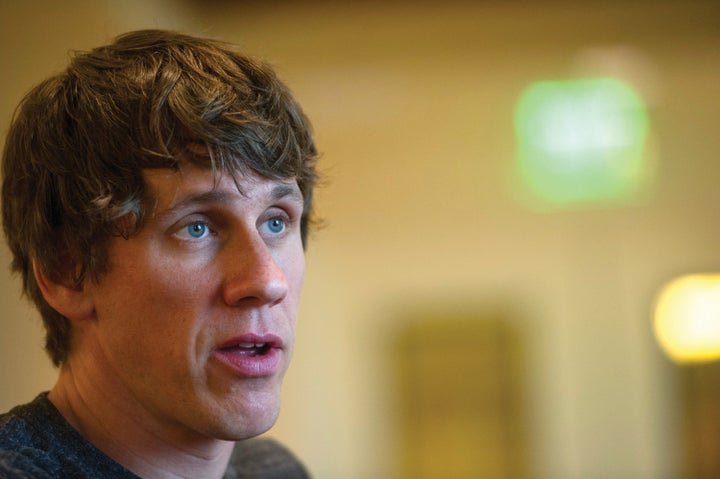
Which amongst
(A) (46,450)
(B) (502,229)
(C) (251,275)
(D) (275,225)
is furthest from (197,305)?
(B) (502,229)

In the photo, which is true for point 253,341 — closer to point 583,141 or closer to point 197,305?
point 197,305

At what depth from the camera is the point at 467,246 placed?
597 cm

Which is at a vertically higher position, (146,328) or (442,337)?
(146,328)

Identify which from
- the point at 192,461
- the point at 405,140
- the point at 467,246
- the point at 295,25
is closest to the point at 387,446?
the point at 467,246

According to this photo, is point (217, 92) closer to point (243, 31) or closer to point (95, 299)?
point (95, 299)

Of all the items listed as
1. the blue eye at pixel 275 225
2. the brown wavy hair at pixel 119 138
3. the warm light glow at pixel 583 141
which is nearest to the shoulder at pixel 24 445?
the brown wavy hair at pixel 119 138

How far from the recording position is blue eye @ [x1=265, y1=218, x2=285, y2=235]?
53.4 inches

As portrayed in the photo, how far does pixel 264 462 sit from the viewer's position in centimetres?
174

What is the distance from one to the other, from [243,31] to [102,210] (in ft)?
16.1

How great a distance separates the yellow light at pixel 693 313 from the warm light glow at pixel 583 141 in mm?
722

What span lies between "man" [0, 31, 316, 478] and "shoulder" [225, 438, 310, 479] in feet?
1.04

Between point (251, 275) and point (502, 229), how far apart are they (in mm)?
4893

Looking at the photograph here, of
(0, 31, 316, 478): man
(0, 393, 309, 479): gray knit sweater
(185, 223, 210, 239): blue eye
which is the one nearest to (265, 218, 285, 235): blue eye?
(0, 31, 316, 478): man

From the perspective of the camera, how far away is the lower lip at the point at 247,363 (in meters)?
1.26
